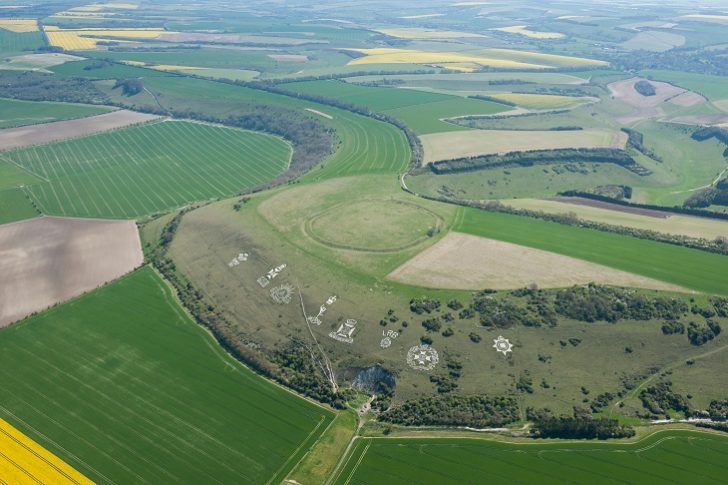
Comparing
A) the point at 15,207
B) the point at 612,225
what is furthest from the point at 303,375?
the point at 15,207

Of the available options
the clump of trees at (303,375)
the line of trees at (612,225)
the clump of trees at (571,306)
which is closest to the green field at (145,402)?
the clump of trees at (303,375)

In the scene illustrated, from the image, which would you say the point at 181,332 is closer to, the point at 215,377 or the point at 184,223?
the point at 215,377

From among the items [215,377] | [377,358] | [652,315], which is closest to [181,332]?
[215,377]

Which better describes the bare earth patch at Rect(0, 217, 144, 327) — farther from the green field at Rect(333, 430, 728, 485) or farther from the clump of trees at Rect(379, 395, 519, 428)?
the green field at Rect(333, 430, 728, 485)

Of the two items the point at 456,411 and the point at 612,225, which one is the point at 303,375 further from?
the point at 612,225

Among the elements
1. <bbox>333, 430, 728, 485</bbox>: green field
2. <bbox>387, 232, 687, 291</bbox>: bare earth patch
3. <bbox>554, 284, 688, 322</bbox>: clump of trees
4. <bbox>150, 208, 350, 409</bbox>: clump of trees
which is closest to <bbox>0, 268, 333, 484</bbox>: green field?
<bbox>150, 208, 350, 409</bbox>: clump of trees
